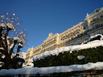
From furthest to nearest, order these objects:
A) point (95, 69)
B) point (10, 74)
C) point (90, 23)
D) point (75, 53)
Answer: point (90, 23)
point (10, 74)
point (75, 53)
point (95, 69)

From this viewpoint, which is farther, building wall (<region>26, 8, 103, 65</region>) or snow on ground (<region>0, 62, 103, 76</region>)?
building wall (<region>26, 8, 103, 65</region>)

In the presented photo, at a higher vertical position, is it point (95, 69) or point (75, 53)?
point (75, 53)

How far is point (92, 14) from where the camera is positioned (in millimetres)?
61219

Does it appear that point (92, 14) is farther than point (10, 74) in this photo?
Yes

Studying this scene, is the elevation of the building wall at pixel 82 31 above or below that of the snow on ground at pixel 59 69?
above

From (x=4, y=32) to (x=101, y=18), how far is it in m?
42.9

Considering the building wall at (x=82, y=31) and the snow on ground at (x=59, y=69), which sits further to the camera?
the building wall at (x=82, y=31)

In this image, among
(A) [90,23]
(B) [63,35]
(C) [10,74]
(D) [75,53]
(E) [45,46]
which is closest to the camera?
(D) [75,53]

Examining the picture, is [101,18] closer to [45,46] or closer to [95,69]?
[45,46]

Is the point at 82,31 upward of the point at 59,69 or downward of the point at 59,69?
upward

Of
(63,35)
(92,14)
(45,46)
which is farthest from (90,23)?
(45,46)

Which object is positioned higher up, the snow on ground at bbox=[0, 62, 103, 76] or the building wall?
the building wall

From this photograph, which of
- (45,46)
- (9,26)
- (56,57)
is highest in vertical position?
(45,46)

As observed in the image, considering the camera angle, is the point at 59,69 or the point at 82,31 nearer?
the point at 59,69
